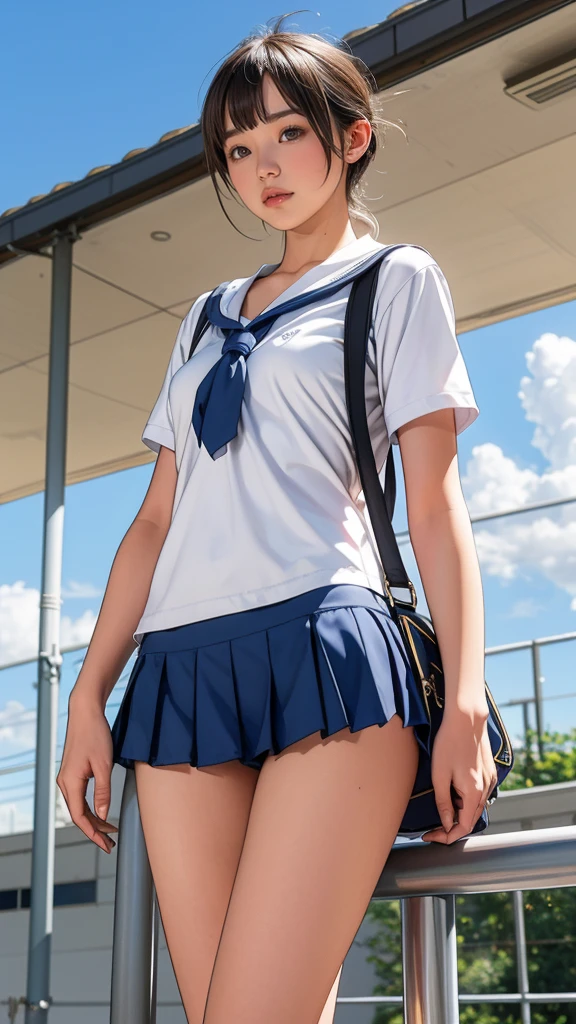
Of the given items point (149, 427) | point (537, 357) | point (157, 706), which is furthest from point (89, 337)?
point (537, 357)

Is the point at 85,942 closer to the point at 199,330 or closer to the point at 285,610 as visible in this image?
the point at 199,330

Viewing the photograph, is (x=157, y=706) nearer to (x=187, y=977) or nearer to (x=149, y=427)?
(x=187, y=977)

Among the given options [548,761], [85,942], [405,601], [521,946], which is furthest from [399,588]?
[85,942]

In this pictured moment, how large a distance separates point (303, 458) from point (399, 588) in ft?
0.55

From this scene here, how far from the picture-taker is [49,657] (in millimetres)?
4043

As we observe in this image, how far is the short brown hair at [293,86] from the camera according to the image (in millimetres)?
1192

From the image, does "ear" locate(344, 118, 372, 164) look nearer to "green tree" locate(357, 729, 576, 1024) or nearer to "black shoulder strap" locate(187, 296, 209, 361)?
"black shoulder strap" locate(187, 296, 209, 361)

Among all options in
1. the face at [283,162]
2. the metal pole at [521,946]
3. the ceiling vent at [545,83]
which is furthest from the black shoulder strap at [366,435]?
the metal pole at [521,946]

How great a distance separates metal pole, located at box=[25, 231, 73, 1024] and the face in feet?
9.94

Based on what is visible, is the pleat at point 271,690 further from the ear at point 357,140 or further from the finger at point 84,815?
the ear at point 357,140

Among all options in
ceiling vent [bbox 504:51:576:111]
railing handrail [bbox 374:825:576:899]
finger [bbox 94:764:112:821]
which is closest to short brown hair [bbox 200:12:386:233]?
finger [bbox 94:764:112:821]

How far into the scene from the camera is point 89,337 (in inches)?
212

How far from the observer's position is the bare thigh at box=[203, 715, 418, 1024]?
34.4 inches

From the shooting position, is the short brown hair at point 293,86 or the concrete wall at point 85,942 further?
the concrete wall at point 85,942
